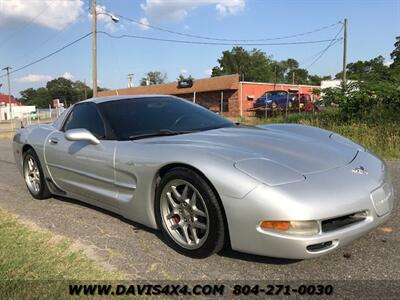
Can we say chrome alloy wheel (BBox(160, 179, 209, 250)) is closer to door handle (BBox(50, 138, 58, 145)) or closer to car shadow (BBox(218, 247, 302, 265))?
car shadow (BBox(218, 247, 302, 265))

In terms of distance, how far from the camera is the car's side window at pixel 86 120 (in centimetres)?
428

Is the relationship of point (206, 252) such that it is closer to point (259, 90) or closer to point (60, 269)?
point (60, 269)

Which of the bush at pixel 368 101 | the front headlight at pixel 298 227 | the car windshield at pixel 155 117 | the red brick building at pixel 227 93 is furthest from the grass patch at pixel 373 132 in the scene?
the red brick building at pixel 227 93

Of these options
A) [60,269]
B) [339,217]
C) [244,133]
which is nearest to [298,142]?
[244,133]

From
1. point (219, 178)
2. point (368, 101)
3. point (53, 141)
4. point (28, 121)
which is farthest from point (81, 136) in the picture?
point (28, 121)

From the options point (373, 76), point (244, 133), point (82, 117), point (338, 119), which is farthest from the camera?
point (373, 76)

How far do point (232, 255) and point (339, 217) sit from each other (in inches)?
34.7

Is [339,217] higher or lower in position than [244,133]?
lower

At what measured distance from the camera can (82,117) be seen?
4.71 m

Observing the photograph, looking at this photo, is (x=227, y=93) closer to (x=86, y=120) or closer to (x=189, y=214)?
(x=86, y=120)

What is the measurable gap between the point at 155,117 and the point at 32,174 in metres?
2.15

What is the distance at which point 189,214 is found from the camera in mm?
3303

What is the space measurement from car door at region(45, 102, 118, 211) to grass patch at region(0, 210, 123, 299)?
53 cm

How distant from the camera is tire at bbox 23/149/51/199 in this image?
5.25 metres
